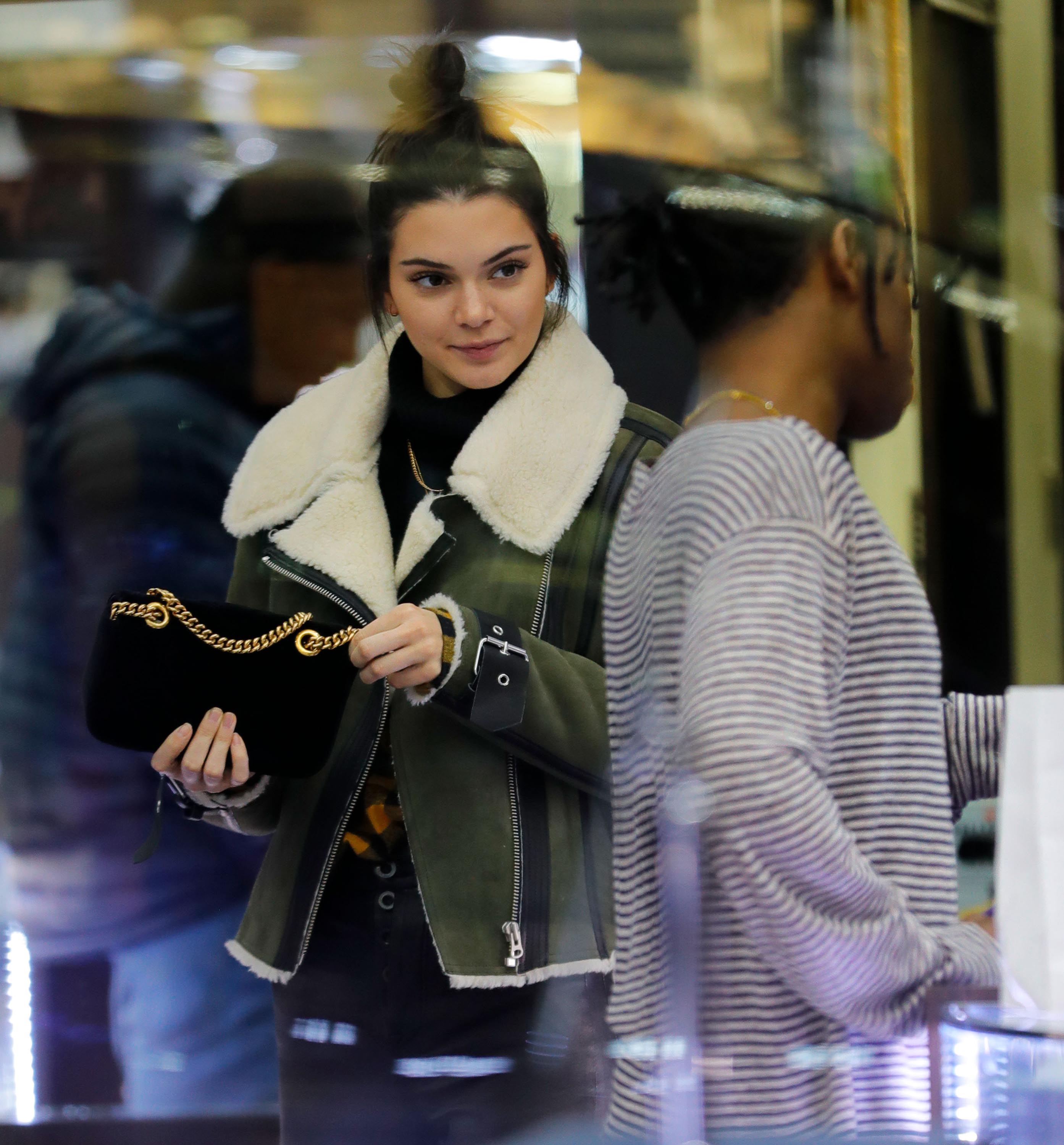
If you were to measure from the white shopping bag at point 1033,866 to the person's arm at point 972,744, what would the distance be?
0.03m

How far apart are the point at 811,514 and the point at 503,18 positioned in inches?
24.2

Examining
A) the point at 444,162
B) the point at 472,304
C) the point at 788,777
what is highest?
the point at 444,162

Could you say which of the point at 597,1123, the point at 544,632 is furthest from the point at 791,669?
the point at 597,1123

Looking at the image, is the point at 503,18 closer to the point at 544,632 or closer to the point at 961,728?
the point at 544,632

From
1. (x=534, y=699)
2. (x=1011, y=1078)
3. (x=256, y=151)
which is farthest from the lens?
(x=256, y=151)

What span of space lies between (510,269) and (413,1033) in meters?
0.77

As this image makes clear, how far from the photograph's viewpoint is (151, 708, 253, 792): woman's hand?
1261mm

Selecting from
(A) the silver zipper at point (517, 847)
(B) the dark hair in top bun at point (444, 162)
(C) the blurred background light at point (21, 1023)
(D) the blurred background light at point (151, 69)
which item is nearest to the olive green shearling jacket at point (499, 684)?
(A) the silver zipper at point (517, 847)

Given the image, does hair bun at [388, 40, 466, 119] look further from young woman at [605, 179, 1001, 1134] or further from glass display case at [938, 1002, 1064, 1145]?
glass display case at [938, 1002, 1064, 1145]

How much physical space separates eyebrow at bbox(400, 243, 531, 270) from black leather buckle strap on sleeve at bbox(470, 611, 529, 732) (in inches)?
13.5

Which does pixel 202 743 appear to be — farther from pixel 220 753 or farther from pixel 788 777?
pixel 788 777

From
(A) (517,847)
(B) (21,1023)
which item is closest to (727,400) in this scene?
(A) (517,847)

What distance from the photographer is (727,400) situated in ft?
4.27

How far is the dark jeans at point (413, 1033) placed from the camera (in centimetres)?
133
